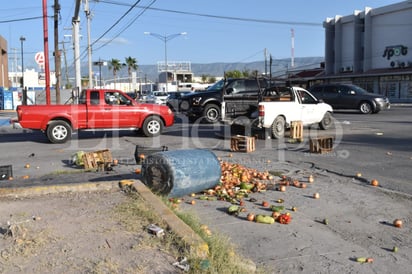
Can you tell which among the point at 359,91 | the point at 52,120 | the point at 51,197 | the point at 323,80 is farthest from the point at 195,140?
the point at 323,80

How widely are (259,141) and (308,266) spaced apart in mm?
10363

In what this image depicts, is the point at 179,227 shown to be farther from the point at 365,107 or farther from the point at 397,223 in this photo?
the point at 365,107

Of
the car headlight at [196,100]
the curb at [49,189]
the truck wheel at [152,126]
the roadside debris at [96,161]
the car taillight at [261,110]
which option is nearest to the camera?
the curb at [49,189]

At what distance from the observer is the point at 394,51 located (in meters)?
47.8

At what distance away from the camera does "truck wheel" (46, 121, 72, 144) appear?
15.3m

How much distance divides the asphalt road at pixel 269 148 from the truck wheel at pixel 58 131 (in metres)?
0.29

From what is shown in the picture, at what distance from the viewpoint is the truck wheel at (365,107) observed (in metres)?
26.9

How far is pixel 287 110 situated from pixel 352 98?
13222 millimetres

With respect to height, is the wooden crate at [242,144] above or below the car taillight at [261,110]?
below

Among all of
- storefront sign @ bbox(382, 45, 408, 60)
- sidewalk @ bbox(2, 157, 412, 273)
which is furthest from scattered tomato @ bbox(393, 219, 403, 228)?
storefront sign @ bbox(382, 45, 408, 60)

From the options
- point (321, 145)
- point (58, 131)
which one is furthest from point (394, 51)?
point (58, 131)

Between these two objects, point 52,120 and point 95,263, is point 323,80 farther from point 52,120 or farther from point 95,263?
point 95,263

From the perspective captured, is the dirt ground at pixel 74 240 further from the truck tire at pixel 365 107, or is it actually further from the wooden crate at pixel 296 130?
the truck tire at pixel 365 107

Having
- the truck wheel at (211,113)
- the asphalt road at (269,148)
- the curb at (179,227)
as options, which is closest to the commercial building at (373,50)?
the truck wheel at (211,113)
